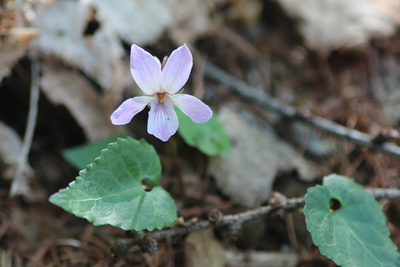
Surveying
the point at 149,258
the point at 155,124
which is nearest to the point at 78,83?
the point at 155,124

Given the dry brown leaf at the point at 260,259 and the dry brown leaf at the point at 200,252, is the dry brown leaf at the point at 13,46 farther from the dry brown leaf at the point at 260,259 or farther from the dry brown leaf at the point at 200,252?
the dry brown leaf at the point at 260,259

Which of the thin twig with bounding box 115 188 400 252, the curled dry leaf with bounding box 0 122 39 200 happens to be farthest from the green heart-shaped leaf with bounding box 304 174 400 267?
the curled dry leaf with bounding box 0 122 39 200

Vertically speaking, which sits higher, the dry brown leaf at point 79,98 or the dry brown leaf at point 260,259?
the dry brown leaf at point 79,98

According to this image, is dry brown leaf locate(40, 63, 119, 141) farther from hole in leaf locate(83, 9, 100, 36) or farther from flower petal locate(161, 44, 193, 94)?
flower petal locate(161, 44, 193, 94)

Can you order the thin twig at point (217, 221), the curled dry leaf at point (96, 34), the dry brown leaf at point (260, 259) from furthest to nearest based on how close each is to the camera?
the curled dry leaf at point (96, 34), the dry brown leaf at point (260, 259), the thin twig at point (217, 221)

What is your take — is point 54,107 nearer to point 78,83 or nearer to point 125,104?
point 78,83

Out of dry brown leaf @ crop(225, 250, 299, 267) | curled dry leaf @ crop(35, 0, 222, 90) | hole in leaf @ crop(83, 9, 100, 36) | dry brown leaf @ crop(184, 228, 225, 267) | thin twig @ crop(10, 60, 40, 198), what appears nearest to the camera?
dry brown leaf @ crop(184, 228, 225, 267)

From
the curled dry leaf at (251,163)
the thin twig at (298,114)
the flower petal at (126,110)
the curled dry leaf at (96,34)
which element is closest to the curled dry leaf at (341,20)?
the thin twig at (298,114)
